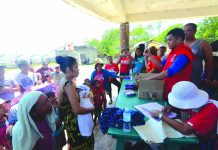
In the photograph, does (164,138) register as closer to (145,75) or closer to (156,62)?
(145,75)

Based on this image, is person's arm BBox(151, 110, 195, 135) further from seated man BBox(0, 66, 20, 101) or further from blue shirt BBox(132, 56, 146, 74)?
seated man BBox(0, 66, 20, 101)

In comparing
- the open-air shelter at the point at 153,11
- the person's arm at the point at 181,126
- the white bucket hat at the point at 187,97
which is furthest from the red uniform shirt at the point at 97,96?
the white bucket hat at the point at 187,97

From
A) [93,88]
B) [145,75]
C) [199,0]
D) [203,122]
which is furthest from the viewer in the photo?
[199,0]

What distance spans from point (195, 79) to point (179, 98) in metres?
1.24

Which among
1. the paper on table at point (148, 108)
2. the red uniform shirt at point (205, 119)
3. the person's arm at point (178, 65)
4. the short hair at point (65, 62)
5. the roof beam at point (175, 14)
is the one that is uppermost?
the roof beam at point (175, 14)

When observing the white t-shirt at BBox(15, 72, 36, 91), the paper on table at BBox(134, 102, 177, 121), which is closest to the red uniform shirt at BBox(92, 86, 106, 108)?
the white t-shirt at BBox(15, 72, 36, 91)

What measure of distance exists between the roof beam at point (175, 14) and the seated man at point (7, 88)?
422 cm

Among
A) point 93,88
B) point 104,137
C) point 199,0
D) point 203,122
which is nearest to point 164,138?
point 203,122

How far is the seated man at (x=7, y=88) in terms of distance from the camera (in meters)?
3.37

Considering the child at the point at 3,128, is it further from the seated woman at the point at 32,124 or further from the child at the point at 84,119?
the child at the point at 84,119

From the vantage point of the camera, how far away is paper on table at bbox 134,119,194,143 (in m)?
1.56

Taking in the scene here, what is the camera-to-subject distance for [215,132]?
1638 millimetres

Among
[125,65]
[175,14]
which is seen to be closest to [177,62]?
[125,65]

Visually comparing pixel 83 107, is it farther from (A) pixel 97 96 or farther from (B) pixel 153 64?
(A) pixel 97 96
